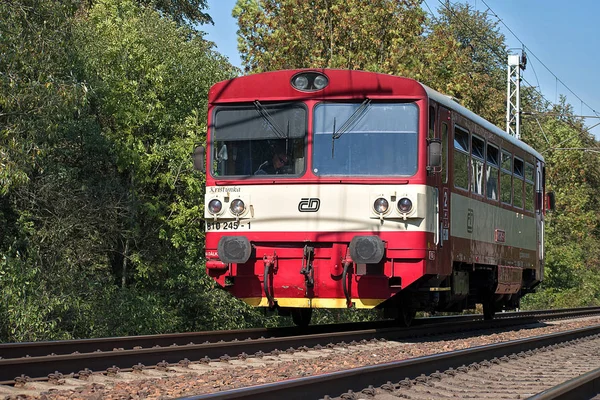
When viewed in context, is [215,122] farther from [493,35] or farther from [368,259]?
[493,35]

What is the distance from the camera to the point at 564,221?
130ft

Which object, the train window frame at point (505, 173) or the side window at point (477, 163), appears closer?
the side window at point (477, 163)

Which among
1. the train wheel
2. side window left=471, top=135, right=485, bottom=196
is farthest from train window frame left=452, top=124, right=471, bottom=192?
the train wheel

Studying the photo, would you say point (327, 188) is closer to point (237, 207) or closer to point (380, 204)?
point (380, 204)

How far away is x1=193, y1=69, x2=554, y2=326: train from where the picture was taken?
11656mm

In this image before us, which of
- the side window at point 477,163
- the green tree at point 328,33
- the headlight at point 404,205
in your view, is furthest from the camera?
the green tree at point 328,33

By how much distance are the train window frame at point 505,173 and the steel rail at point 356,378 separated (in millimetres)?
5336

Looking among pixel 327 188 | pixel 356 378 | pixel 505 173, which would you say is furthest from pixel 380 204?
pixel 505 173

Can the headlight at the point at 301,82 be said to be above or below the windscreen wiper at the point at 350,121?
above

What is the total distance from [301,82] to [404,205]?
2161 mm

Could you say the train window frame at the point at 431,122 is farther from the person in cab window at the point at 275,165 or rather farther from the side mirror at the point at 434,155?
the person in cab window at the point at 275,165

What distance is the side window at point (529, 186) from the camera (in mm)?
17781

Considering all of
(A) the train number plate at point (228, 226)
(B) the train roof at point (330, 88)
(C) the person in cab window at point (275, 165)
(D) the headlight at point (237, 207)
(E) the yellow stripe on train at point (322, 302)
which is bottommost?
(E) the yellow stripe on train at point (322, 302)

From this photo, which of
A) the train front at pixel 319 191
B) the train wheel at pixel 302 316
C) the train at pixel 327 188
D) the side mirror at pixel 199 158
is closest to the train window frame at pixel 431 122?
the train at pixel 327 188
